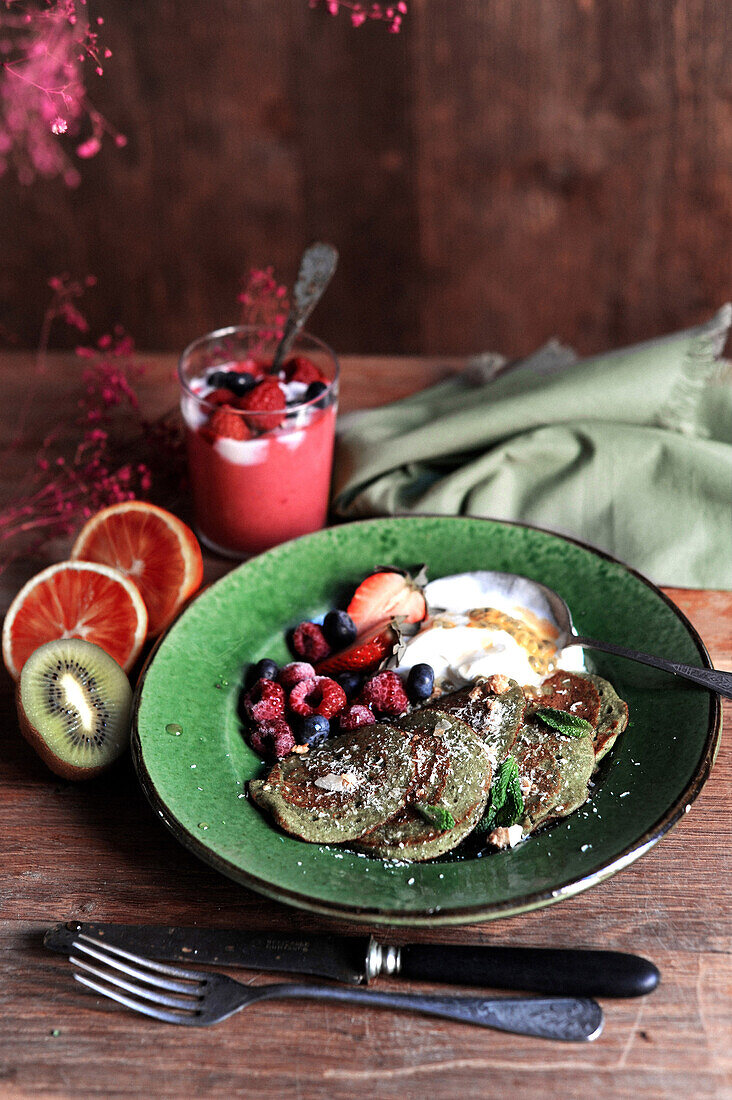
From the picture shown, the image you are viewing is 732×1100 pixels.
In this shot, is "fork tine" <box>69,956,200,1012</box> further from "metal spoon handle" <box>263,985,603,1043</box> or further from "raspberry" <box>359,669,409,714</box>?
"raspberry" <box>359,669,409,714</box>

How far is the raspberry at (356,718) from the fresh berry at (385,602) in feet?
0.80

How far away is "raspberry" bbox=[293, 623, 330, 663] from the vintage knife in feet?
1.80

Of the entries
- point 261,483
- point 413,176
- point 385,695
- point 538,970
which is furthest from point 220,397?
point 413,176

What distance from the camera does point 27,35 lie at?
3.43m

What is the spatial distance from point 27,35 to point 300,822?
328 centimetres

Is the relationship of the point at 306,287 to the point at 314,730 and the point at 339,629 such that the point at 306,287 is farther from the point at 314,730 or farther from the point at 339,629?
the point at 314,730

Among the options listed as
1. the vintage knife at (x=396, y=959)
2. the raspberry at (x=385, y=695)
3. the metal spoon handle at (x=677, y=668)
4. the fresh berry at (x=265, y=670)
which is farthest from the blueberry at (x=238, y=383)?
the vintage knife at (x=396, y=959)

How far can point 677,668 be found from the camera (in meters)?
1.44

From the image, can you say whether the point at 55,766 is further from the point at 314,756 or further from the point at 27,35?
the point at 27,35

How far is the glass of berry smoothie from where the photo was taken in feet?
5.88

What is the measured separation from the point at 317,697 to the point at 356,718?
10 cm

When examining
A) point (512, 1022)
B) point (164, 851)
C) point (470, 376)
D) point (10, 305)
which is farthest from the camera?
→ point (10, 305)

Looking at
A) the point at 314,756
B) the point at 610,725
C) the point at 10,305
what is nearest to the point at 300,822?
the point at 314,756

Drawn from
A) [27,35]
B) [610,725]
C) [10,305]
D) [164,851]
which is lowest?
[10,305]
